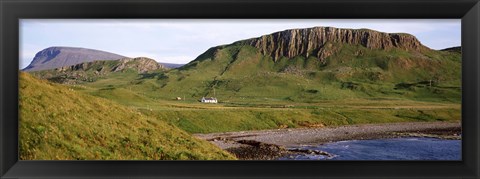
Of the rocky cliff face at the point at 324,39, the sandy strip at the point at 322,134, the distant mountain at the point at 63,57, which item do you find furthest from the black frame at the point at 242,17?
the sandy strip at the point at 322,134

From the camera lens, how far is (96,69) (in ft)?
20.6

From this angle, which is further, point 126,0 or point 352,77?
point 352,77

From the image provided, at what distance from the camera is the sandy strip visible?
6.86m

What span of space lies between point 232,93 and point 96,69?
2.64 meters

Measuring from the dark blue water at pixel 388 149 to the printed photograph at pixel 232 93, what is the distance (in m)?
0.04

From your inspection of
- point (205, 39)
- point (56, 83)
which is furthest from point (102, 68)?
point (205, 39)

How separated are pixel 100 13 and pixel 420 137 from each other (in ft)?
19.9

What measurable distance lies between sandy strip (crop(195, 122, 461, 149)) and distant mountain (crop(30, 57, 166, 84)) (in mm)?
1374

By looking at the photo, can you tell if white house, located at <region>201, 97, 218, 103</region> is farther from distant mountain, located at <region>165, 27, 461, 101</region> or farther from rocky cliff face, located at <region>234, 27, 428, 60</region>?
rocky cliff face, located at <region>234, 27, 428, 60</region>

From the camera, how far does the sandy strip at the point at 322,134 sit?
6.86m

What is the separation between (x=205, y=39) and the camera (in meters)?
5.46

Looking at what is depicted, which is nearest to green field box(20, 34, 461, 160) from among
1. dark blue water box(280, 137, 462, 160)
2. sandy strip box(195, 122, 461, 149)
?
sandy strip box(195, 122, 461, 149)
